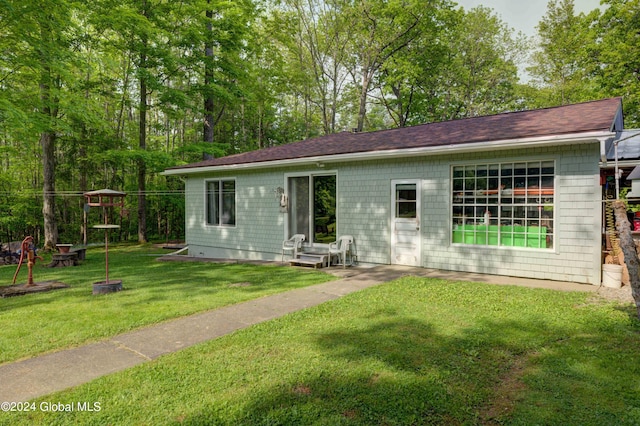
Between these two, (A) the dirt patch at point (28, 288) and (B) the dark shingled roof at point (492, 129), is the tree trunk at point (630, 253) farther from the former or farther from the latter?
(A) the dirt patch at point (28, 288)

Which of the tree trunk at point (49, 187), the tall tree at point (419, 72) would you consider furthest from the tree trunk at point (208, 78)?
the tall tree at point (419, 72)

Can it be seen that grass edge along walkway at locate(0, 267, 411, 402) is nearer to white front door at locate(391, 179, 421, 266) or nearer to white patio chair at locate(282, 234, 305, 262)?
white front door at locate(391, 179, 421, 266)

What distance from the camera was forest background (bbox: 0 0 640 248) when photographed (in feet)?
46.4

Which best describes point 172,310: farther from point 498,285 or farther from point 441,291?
point 498,285

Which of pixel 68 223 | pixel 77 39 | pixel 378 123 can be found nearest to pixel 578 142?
pixel 77 39

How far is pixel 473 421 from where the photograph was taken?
2.38 metres

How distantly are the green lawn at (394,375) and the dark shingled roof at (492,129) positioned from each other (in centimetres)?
307

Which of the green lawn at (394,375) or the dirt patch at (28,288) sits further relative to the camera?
the dirt patch at (28,288)

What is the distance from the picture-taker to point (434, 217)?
7.49 metres

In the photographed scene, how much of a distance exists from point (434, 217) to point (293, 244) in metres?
3.70

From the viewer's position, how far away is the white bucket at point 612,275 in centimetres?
579

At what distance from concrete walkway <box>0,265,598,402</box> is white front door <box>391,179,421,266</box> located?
5.72ft

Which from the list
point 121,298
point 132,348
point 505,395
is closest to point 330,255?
point 121,298

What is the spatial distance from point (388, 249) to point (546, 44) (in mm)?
19833
